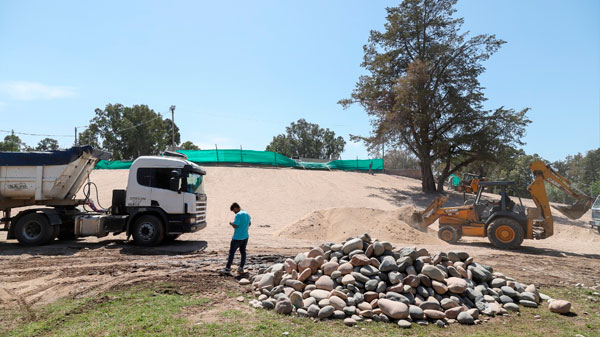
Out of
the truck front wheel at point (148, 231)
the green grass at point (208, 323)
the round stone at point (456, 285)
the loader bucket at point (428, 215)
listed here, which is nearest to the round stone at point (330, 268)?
the green grass at point (208, 323)

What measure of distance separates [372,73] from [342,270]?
2931 centimetres

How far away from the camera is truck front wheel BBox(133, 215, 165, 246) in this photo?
463 inches

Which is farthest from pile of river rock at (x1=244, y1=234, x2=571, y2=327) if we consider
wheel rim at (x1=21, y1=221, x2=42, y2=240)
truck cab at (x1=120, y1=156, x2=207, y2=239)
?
wheel rim at (x1=21, y1=221, x2=42, y2=240)

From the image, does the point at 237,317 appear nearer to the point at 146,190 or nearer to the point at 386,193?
the point at 146,190

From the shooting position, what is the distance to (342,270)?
673 centimetres

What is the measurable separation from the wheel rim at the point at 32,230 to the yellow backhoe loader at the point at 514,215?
46.8ft

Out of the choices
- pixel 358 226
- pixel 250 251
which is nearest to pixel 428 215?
pixel 358 226

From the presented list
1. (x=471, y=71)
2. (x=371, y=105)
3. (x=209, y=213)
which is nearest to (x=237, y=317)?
(x=209, y=213)

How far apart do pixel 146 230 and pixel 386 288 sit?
842cm

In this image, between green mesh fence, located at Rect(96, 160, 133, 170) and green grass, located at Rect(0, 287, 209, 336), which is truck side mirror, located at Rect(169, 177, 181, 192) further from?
green mesh fence, located at Rect(96, 160, 133, 170)

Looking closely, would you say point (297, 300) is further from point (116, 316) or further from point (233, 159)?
point (233, 159)

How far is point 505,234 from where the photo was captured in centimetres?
1312

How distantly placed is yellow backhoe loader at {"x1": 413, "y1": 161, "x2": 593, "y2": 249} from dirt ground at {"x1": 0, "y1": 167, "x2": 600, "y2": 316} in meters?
0.54

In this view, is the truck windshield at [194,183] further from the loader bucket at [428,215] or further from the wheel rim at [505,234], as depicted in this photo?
the wheel rim at [505,234]
